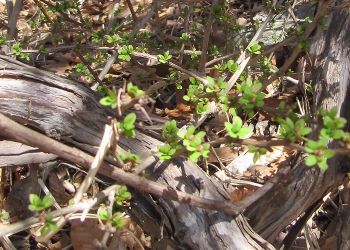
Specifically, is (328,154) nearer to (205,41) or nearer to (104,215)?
(104,215)

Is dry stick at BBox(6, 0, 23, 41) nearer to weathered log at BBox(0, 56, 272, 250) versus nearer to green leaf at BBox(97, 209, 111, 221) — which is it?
weathered log at BBox(0, 56, 272, 250)

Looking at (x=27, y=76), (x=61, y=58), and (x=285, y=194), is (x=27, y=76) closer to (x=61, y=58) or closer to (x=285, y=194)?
(x=285, y=194)

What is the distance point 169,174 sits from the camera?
67.4 inches

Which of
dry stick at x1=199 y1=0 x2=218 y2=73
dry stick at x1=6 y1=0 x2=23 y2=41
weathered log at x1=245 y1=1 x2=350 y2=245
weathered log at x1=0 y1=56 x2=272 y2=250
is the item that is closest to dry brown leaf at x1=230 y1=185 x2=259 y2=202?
weathered log at x1=245 y1=1 x2=350 y2=245

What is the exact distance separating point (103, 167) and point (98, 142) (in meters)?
0.31

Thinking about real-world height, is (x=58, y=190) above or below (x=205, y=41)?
below

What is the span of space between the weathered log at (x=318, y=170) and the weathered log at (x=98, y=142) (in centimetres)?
20

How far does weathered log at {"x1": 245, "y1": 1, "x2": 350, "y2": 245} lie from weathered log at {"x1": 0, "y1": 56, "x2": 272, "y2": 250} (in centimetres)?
20

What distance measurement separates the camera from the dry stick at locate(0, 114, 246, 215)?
117 cm

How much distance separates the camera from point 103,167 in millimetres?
1388

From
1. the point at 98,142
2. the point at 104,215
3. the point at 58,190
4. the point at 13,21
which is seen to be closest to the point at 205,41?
the point at 98,142

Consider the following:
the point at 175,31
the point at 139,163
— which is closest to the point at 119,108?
the point at 139,163

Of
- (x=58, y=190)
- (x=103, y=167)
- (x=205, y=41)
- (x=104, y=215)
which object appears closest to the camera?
(x=104, y=215)

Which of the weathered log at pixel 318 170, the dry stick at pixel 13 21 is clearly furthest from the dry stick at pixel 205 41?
the dry stick at pixel 13 21
